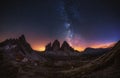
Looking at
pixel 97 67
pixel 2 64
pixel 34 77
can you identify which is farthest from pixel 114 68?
pixel 2 64

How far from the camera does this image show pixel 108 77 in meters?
20.3

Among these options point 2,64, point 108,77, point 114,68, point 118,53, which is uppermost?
point 2,64

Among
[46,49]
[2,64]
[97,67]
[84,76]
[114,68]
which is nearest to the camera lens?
[114,68]

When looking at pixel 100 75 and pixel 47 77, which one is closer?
pixel 100 75

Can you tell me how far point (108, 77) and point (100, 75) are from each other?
2.29 metres

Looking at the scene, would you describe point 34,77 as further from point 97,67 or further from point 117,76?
point 117,76

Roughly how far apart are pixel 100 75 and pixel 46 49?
511 ft

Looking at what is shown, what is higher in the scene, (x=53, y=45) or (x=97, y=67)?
(x=53, y=45)

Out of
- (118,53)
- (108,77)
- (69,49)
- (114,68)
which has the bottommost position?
(108,77)

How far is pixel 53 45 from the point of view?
178 m

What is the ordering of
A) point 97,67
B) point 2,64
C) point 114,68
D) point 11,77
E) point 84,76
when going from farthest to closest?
1. point 2,64
2. point 11,77
3. point 97,67
4. point 84,76
5. point 114,68

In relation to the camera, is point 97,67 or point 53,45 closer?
point 97,67

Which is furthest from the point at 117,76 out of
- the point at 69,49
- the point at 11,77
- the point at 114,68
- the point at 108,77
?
the point at 69,49

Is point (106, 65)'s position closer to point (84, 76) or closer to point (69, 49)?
point (84, 76)
